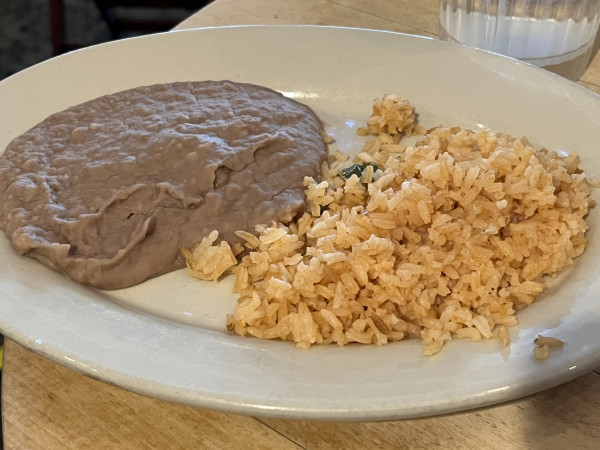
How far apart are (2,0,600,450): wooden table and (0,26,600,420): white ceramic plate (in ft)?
0.44

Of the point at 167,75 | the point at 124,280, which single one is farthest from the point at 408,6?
the point at 124,280

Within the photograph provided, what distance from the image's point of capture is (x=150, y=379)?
104cm

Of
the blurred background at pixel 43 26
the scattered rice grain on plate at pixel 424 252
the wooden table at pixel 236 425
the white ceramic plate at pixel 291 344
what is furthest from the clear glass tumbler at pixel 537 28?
the blurred background at pixel 43 26

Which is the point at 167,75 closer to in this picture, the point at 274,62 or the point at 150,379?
the point at 274,62

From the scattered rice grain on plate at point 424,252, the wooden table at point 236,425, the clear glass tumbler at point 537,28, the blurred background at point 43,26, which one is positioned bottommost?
the blurred background at point 43,26

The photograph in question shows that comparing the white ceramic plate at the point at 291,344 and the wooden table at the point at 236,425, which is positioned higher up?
the white ceramic plate at the point at 291,344

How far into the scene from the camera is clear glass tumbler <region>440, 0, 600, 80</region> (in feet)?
5.94

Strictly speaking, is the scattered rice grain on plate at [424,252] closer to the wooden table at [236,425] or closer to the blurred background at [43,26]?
the wooden table at [236,425]

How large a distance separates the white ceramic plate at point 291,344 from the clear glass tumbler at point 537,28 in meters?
0.20

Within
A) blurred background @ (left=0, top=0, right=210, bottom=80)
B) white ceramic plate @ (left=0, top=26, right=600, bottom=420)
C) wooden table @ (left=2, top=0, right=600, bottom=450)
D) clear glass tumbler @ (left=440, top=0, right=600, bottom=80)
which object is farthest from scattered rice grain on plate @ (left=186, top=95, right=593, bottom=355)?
blurred background @ (left=0, top=0, right=210, bottom=80)

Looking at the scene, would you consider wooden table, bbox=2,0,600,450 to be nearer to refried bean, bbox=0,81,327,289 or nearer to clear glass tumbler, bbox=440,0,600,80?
refried bean, bbox=0,81,327,289

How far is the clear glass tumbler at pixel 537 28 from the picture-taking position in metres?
1.81

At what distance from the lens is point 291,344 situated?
118cm

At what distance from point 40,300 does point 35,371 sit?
5.9 inches
